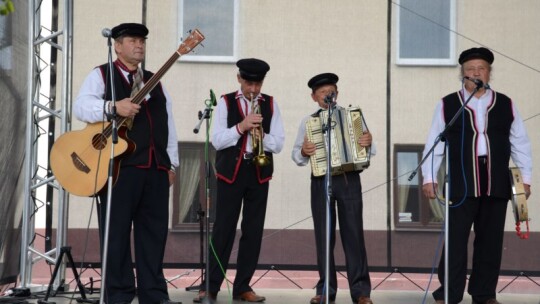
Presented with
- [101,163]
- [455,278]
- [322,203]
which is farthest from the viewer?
[322,203]

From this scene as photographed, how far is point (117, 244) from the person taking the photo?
539 cm

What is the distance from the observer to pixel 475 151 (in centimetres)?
589

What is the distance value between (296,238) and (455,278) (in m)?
1.50

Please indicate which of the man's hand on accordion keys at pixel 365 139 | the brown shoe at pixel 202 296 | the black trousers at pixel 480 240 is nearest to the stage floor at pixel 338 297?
the brown shoe at pixel 202 296

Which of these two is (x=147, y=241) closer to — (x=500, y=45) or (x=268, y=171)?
(x=268, y=171)

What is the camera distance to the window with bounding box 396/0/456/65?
703cm

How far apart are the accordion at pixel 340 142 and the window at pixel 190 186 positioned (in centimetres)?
112

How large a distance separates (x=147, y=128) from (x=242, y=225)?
1.30 m

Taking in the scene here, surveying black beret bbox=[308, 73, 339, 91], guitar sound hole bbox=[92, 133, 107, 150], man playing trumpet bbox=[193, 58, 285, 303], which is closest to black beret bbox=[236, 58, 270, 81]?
man playing trumpet bbox=[193, 58, 285, 303]

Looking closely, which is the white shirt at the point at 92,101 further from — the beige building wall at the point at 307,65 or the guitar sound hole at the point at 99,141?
the beige building wall at the point at 307,65

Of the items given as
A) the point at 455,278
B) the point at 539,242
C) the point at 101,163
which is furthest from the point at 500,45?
the point at 101,163

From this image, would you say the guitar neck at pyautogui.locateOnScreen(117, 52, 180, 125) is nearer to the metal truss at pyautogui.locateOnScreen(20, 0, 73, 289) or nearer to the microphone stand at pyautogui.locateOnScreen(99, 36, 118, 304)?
the microphone stand at pyautogui.locateOnScreen(99, 36, 118, 304)

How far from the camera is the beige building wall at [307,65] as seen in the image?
7047 mm

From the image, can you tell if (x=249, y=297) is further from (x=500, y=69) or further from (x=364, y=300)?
(x=500, y=69)
